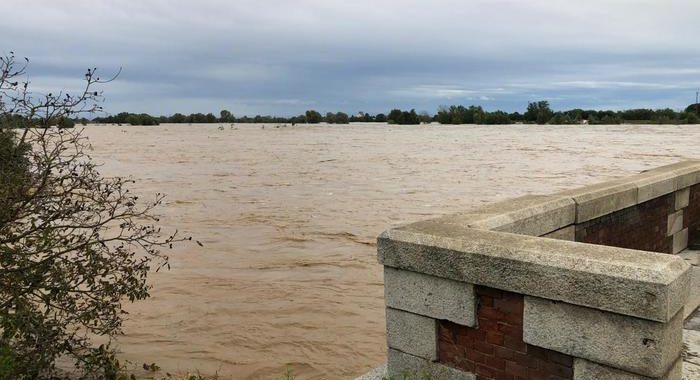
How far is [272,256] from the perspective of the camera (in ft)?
40.4

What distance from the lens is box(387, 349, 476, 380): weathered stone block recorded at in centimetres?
352

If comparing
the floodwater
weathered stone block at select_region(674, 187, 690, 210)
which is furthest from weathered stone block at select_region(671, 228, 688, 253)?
the floodwater

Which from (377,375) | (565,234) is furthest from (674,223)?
(377,375)

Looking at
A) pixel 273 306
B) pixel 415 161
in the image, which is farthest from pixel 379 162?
pixel 273 306

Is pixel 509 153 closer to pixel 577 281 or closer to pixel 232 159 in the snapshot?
pixel 232 159

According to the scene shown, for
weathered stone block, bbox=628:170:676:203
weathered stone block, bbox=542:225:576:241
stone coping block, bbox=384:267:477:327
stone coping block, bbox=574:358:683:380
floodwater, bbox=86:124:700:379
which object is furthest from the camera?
floodwater, bbox=86:124:700:379

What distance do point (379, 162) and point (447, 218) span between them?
98.2 ft

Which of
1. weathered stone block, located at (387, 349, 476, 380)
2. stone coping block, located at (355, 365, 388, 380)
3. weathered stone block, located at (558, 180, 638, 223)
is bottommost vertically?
stone coping block, located at (355, 365, 388, 380)

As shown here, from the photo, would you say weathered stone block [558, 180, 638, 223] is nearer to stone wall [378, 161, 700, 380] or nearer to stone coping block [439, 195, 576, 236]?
stone coping block [439, 195, 576, 236]

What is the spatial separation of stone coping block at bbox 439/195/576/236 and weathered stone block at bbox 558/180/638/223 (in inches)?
6.1

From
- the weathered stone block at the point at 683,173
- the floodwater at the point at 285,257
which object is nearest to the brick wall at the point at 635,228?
the weathered stone block at the point at 683,173

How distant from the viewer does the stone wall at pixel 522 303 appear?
8.87ft

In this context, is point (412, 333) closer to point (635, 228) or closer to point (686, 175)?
point (635, 228)

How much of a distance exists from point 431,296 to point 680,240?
5.03 m
